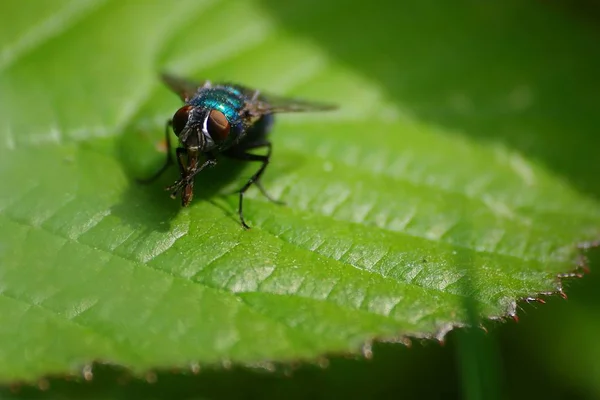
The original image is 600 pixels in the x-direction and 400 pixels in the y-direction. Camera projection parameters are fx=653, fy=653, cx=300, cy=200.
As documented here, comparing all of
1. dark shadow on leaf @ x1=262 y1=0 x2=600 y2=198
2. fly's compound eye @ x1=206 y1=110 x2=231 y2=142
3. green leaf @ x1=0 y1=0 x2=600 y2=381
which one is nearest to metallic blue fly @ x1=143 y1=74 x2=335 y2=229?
fly's compound eye @ x1=206 y1=110 x2=231 y2=142

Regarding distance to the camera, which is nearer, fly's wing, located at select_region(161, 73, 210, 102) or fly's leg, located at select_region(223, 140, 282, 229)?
fly's leg, located at select_region(223, 140, 282, 229)

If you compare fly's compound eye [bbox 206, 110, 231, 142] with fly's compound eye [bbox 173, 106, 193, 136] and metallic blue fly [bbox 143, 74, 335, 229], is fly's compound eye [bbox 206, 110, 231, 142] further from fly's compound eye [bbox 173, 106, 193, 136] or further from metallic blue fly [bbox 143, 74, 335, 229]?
fly's compound eye [bbox 173, 106, 193, 136]

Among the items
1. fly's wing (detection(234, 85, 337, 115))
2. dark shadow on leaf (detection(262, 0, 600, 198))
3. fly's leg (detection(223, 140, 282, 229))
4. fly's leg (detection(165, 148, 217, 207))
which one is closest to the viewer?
fly's leg (detection(165, 148, 217, 207))

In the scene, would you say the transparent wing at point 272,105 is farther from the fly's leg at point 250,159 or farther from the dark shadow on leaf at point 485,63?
the dark shadow on leaf at point 485,63

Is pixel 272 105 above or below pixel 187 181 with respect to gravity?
above

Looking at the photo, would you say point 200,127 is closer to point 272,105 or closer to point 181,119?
point 181,119

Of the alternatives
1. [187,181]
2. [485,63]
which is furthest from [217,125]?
[485,63]
